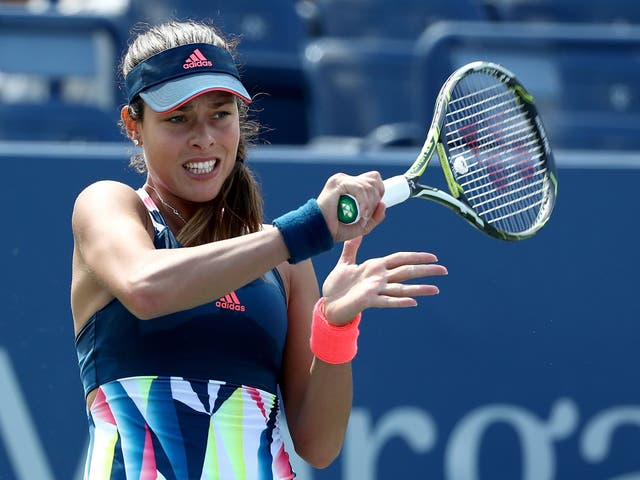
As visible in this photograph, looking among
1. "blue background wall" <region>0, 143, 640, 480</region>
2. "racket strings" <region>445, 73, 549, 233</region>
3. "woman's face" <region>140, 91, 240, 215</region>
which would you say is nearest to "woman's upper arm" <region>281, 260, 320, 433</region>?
"woman's face" <region>140, 91, 240, 215</region>

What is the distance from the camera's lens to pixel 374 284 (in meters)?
2.04

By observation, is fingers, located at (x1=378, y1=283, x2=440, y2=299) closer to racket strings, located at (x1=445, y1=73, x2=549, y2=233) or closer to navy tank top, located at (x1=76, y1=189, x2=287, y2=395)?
navy tank top, located at (x1=76, y1=189, x2=287, y2=395)

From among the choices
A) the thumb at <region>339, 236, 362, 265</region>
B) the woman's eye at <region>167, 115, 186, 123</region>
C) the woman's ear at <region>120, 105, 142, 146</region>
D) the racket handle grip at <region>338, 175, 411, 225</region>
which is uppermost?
the woman's ear at <region>120, 105, 142, 146</region>

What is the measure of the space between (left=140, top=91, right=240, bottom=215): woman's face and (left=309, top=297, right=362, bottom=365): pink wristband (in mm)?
307

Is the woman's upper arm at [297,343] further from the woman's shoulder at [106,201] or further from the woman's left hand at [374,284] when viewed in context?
the woman's shoulder at [106,201]

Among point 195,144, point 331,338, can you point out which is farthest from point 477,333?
point 195,144

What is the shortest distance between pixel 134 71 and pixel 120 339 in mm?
505

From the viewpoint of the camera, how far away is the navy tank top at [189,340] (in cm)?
204

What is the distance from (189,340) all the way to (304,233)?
0.35m

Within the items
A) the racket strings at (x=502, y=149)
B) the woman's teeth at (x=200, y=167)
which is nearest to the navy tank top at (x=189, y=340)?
the woman's teeth at (x=200, y=167)

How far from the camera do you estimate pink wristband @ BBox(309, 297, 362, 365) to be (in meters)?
2.14

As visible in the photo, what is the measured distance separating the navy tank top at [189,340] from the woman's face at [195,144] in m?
0.08

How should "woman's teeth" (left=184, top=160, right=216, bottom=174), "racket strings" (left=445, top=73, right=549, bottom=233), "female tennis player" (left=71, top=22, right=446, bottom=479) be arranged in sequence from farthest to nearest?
"racket strings" (left=445, top=73, right=549, bottom=233) < "woman's teeth" (left=184, top=160, right=216, bottom=174) < "female tennis player" (left=71, top=22, right=446, bottom=479)

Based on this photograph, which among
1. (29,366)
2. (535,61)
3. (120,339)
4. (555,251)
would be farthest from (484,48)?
(120,339)
